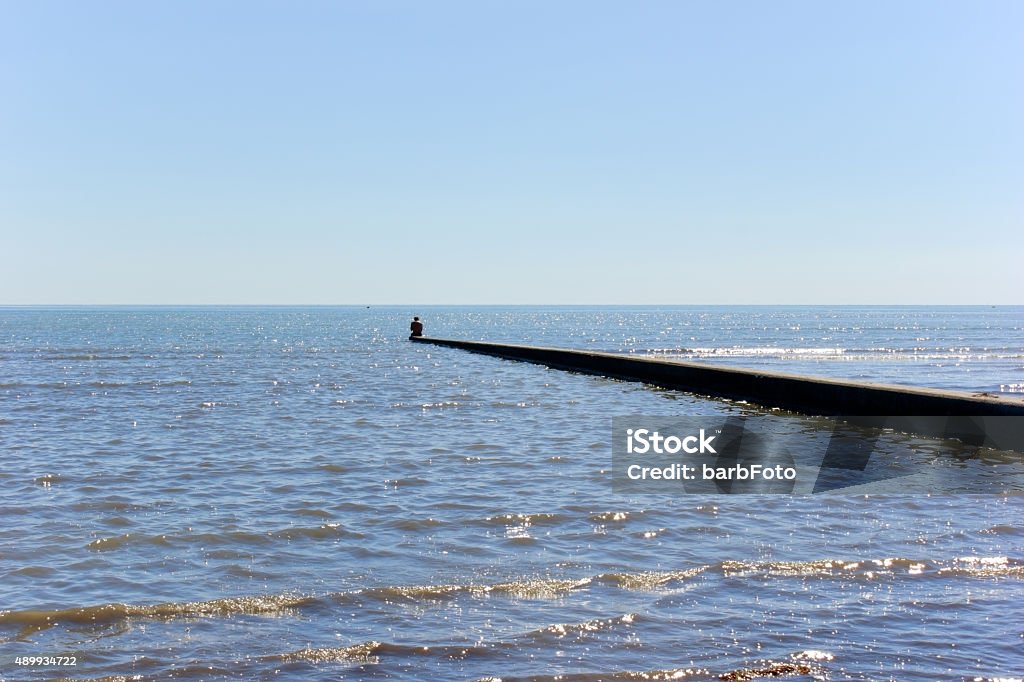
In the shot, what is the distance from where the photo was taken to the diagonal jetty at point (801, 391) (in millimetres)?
15956

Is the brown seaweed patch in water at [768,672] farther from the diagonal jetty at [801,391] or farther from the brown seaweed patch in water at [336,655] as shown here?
the diagonal jetty at [801,391]

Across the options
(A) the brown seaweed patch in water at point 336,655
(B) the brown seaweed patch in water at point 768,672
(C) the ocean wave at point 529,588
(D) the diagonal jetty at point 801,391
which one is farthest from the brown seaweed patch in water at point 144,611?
(D) the diagonal jetty at point 801,391

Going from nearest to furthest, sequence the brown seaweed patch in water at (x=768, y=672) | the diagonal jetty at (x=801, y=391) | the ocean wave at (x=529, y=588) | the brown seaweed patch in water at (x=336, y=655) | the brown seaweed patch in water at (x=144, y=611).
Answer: the brown seaweed patch in water at (x=768, y=672), the brown seaweed patch in water at (x=336, y=655), the brown seaweed patch in water at (x=144, y=611), the ocean wave at (x=529, y=588), the diagonal jetty at (x=801, y=391)

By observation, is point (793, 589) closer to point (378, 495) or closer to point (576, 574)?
point (576, 574)

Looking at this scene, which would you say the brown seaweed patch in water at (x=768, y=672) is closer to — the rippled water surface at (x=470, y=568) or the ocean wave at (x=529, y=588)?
the rippled water surface at (x=470, y=568)

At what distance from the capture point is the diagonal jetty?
628 inches

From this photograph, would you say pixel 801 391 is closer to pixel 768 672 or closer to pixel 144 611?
pixel 768 672

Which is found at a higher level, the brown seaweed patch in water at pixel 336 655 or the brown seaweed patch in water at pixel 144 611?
the brown seaweed patch in water at pixel 336 655

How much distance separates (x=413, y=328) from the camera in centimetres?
7038

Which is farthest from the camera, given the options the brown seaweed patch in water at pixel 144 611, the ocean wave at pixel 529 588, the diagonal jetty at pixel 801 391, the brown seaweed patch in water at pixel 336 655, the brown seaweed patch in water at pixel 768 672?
the diagonal jetty at pixel 801 391

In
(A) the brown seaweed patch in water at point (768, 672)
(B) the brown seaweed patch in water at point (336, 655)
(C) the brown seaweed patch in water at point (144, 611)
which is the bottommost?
(C) the brown seaweed patch in water at point (144, 611)

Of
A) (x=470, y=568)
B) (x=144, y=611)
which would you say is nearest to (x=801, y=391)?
(x=470, y=568)

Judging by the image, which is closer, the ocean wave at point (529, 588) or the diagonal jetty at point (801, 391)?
the ocean wave at point (529, 588)

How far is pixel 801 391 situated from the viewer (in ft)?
69.8
